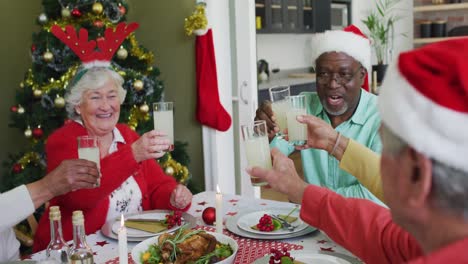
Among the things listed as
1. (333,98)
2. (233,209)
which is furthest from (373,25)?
(233,209)

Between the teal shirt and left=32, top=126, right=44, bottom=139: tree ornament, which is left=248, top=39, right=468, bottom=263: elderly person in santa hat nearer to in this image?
the teal shirt

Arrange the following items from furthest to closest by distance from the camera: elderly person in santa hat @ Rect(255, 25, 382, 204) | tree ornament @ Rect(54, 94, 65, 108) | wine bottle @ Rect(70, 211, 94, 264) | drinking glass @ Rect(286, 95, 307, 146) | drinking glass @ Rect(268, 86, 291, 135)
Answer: tree ornament @ Rect(54, 94, 65, 108), elderly person in santa hat @ Rect(255, 25, 382, 204), drinking glass @ Rect(268, 86, 291, 135), drinking glass @ Rect(286, 95, 307, 146), wine bottle @ Rect(70, 211, 94, 264)

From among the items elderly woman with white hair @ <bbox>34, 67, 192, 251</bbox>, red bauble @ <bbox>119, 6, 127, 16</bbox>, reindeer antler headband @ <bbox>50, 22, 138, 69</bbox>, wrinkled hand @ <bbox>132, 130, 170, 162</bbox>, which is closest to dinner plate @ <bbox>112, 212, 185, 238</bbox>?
elderly woman with white hair @ <bbox>34, 67, 192, 251</bbox>

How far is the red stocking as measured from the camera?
3752 mm

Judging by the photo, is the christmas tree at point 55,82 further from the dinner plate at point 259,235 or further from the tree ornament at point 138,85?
the dinner plate at point 259,235

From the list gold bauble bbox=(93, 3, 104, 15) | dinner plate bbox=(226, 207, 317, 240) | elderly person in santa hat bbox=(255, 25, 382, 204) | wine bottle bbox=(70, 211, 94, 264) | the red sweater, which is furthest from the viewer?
gold bauble bbox=(93, 3, 104, 15)

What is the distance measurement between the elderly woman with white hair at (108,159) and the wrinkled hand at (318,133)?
518 millimetres

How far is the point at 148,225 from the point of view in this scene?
1748 mm

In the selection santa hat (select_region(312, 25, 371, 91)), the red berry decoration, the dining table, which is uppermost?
santa hat (select_region(312, 25, 371, 91))

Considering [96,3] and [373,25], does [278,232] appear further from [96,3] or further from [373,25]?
[373,25]

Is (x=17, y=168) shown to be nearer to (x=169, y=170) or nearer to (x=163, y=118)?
(x=169, y=170)

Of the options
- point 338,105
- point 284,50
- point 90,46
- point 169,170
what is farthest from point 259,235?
point 284,50

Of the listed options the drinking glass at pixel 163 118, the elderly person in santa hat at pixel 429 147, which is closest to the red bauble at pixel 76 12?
the drinking glass at pixel 163 118

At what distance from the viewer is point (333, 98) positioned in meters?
2.20
